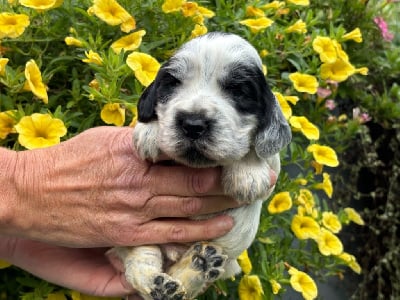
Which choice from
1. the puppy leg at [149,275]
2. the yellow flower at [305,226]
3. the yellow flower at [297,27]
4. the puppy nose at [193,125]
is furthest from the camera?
the yellow flower at [297,27]

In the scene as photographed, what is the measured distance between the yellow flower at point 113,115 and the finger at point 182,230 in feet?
1.63

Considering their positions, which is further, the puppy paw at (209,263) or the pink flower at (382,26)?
the pink flower at (382,26)

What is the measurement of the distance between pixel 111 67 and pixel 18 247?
3.15 ft

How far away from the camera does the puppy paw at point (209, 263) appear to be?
1961mm

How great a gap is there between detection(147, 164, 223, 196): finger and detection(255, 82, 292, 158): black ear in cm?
20

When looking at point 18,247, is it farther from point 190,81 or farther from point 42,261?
point 190,81

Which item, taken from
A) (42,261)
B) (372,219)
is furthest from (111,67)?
(372,219)

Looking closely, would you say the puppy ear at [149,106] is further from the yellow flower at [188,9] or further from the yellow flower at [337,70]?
the yellow flower at [337,70]

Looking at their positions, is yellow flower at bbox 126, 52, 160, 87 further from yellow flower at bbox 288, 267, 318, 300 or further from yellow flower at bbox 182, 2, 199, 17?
yellow flower at bbox 288, 267, 318, 300

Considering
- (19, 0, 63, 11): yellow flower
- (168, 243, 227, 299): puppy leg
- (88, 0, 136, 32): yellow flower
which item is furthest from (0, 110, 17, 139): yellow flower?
(168, 243, 227, 299): puppy leg

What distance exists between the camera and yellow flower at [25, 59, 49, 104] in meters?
2.35

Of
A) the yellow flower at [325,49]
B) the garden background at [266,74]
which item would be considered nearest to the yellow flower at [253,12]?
the garden background at [266,74]

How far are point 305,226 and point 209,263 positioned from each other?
107cm

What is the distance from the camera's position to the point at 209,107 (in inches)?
71.7
